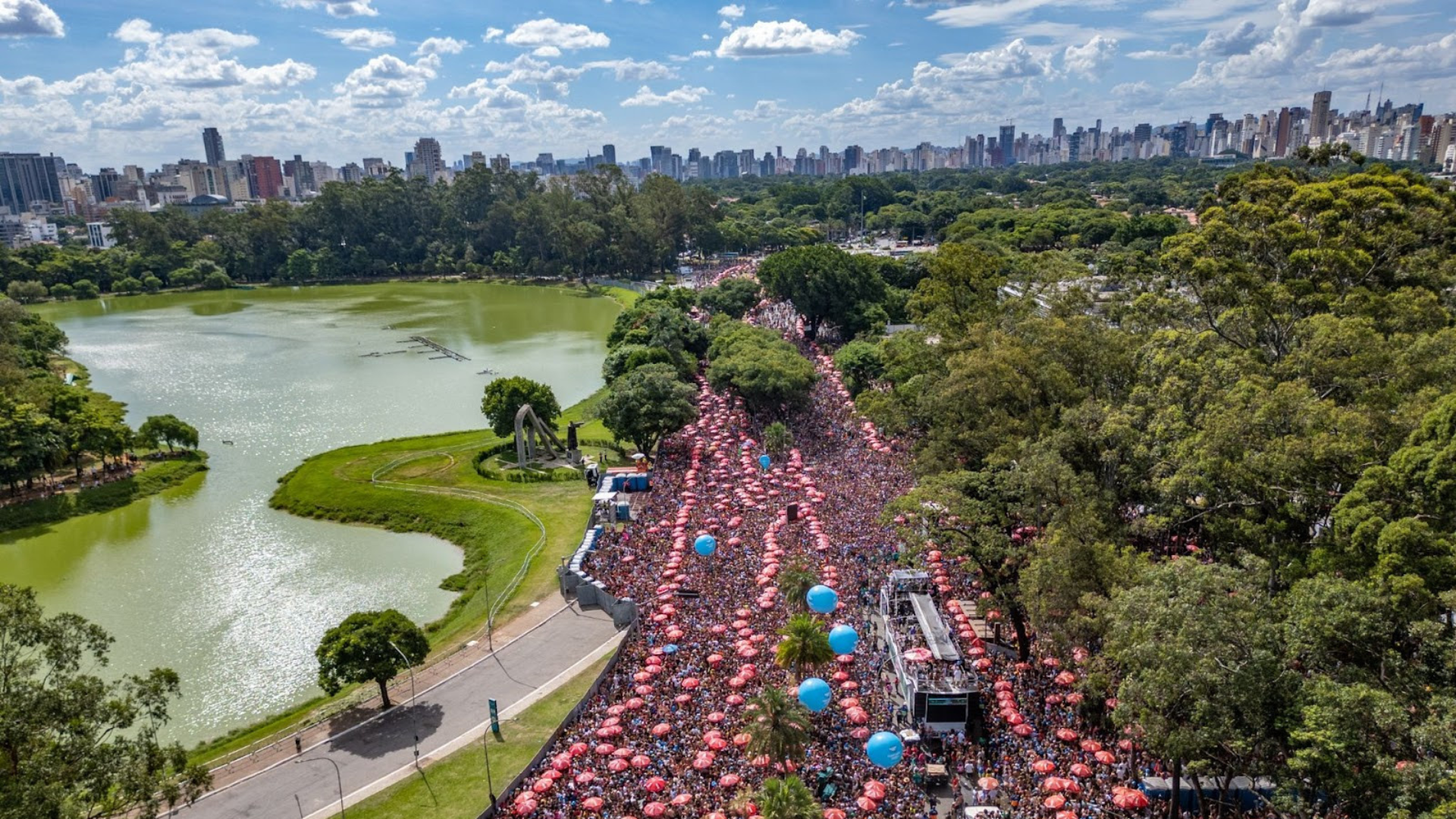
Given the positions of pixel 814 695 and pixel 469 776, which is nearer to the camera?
pixel 814 695

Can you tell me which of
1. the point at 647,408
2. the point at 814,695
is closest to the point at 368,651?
the point at 814,695

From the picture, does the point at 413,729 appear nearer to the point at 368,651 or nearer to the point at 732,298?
the point at 368,651

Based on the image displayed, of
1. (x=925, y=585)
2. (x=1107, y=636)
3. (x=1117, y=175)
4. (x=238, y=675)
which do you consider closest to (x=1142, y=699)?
(x=1107, y=636)

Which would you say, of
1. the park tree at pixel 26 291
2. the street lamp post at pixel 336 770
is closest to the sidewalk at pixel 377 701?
the street lamp post at pixel 336 770

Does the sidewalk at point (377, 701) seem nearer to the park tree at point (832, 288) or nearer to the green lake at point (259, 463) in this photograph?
the green lake at point (259, 463)

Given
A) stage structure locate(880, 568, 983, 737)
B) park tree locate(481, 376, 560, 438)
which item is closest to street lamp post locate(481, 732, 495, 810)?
stage structure locate(880, 568, 983, 737)

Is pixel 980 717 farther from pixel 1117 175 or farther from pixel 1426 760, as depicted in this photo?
pixel 1117 175

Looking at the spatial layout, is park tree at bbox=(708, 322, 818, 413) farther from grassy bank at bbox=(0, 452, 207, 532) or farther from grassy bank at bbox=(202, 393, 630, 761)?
grassy bank at bbox=(0, 452, 207, 532)
